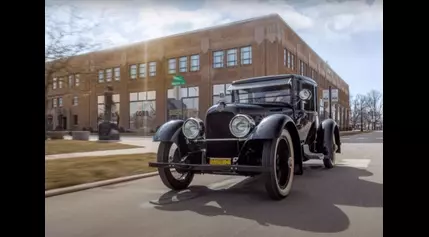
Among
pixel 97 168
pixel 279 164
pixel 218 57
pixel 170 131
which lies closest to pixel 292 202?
pixel 279 164

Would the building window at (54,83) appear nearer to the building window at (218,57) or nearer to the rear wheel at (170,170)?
the building window at (218,57)

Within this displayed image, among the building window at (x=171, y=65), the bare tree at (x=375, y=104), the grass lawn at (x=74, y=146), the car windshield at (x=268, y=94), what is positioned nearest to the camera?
the bare tree at (x=375, y=104)

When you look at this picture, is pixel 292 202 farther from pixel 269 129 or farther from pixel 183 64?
pixel 183 64

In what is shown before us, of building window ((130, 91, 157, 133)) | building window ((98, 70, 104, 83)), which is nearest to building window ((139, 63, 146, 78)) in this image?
building window ((130, 91, 157, 133))

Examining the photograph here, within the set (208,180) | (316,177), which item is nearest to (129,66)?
(208,180)

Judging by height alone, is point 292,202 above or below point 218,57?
below

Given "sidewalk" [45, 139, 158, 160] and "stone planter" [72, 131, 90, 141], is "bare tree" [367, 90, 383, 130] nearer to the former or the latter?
"sidewalk" [45, 139, 158, 160]

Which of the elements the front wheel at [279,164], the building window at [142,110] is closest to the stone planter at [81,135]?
the building window at [142,110]
